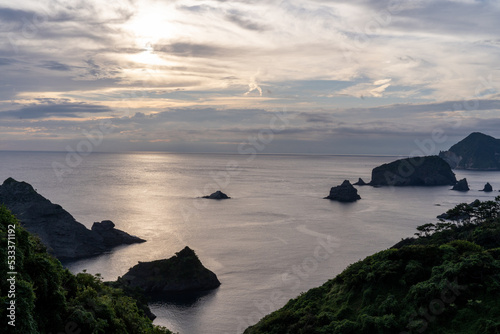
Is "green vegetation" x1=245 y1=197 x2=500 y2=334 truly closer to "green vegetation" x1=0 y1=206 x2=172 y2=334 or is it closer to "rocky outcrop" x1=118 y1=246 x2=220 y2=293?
"green vegetation" x1=0 y1=206 x2=172 y2=334

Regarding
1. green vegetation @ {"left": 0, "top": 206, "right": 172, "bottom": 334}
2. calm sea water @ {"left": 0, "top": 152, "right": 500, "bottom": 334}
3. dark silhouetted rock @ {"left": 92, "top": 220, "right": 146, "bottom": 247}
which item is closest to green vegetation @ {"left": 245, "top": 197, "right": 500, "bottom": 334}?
green vegetation @ {"left": 0, "top": 206, "right": 172, "bottom": 334}

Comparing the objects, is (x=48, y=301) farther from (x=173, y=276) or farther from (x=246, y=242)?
(x=246, y=242)

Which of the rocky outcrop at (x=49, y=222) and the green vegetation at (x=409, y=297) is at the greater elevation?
the green vegetation at (x=409, y=297)

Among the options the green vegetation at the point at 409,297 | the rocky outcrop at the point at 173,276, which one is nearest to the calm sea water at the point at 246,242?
the rocky outcrop at the point at 173,276

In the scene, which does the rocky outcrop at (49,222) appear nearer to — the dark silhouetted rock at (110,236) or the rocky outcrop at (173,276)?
the dark silhouetted rock at (110,236)

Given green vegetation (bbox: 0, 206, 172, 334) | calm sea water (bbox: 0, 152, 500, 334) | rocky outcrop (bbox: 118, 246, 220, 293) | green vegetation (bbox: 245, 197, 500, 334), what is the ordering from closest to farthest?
green vegetation (bbox: 0, 206, 172, 334), green vegetation (bbox: 245, 197, 500, 334), calm sea water (bbox: 0, 152, 500, 334), rocky outcrop (bbox: 118, 246, 220, 293)

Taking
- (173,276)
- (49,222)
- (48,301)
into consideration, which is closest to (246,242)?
(173,276)
